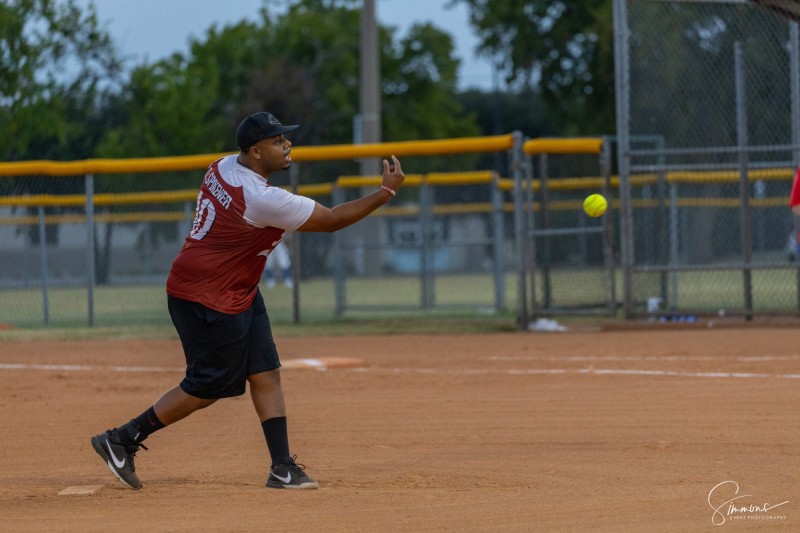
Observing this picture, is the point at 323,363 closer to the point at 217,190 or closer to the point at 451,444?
the point at 451,444

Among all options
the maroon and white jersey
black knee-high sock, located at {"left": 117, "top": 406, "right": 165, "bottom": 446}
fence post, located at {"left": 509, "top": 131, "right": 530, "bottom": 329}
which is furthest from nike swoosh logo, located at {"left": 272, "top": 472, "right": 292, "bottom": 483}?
fence post, located at {"left": 509, "top": 131, "right": 530, "bottom": 329}

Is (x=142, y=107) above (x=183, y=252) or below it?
above

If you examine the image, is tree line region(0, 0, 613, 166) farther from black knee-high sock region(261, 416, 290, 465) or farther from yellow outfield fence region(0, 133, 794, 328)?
black knee-high sock region(261, 416, 290, 465)

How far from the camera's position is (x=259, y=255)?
6.07m

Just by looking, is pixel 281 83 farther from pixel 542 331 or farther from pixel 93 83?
pixel 542 331

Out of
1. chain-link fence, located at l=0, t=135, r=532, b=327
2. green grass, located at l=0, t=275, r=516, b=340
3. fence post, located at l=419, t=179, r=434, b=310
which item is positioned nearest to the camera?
green grass, located at l=0, t=275, r=516, b=340

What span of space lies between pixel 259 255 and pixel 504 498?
1724mm

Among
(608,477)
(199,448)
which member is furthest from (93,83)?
(608,477)

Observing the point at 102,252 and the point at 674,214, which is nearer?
the point at 674,214

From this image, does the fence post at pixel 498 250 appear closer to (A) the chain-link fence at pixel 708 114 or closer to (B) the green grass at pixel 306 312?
(B) the green grass at pixel 306 312

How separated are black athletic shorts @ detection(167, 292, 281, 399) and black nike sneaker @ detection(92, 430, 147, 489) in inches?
18.3

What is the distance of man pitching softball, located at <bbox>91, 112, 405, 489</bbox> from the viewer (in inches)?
233

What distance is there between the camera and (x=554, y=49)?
116 ft

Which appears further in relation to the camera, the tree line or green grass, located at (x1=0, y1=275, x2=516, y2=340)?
the tree line
